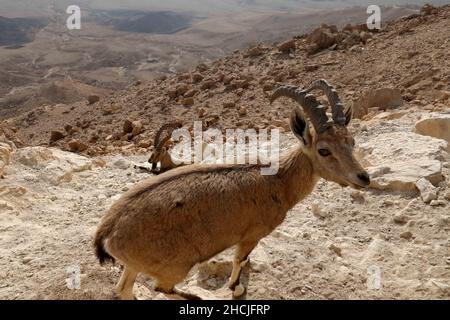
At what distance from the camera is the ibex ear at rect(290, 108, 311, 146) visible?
20.1ft

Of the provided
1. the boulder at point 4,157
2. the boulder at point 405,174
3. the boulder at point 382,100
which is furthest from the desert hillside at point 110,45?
the boulder at point 405,174

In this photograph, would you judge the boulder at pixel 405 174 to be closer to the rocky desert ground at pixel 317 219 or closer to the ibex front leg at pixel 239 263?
the rocky desert ground at pixel 317 219

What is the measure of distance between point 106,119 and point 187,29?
13305cm

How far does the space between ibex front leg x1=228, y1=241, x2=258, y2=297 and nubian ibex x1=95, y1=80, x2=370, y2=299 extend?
0.04 ft

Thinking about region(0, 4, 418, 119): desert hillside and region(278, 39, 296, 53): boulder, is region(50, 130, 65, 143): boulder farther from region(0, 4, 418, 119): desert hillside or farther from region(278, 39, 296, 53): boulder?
region(0, 4, 418, 119): desert hillside

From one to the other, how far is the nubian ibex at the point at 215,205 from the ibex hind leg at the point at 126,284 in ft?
0.04

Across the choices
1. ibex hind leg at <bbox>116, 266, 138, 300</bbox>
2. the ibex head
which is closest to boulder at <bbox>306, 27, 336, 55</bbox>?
the ibex head

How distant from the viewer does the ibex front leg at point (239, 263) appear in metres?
5.98

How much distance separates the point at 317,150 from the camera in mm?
6148

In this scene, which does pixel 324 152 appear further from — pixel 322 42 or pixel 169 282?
pixel 322 42

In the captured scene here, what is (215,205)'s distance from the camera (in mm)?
5637

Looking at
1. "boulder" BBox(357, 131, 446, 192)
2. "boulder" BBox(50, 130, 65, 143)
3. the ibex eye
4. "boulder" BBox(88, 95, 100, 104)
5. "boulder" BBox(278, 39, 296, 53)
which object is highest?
"boulder" BBox(278, 39, 296, 53)

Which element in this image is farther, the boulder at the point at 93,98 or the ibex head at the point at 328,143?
the boulder at the point at 93,98

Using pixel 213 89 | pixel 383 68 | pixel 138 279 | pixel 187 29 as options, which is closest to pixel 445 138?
pixel 138 279
